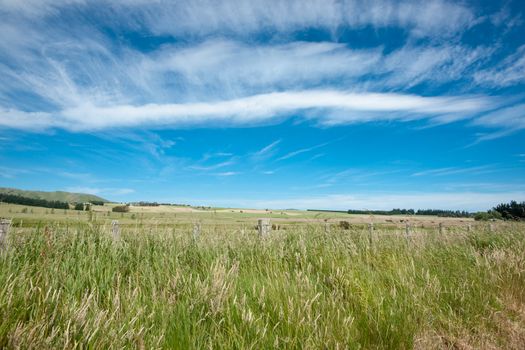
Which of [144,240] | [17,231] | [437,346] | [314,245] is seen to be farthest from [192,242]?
[437,346]

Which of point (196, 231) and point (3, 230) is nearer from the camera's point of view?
point (3, 230)

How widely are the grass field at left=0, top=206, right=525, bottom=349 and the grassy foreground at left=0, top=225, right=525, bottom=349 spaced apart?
2 cm

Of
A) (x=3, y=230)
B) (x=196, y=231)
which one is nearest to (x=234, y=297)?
(x=196, y=231)

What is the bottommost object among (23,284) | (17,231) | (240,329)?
(240,329)

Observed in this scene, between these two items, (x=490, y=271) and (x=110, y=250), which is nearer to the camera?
(x=110, y=250)

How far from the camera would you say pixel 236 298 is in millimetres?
3111

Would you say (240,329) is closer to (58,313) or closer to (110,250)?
(58,313)

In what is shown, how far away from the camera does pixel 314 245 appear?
6156mm

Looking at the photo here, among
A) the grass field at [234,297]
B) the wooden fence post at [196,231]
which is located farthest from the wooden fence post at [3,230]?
the wooden fence post at [196,231]

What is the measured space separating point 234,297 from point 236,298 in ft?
0.23

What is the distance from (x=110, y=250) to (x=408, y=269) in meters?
4.50

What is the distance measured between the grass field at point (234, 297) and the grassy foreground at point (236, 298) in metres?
0.02

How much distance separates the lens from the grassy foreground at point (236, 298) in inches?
101

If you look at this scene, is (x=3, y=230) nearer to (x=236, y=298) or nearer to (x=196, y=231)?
(x=196, y=231)
